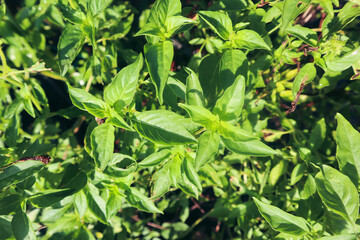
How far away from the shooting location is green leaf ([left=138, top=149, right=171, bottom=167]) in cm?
87

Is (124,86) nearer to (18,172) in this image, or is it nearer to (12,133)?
(18,172)

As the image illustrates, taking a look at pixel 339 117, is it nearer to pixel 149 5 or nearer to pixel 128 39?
pixel 128 39

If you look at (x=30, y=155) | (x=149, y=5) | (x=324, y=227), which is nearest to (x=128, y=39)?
(x=149, y=5)

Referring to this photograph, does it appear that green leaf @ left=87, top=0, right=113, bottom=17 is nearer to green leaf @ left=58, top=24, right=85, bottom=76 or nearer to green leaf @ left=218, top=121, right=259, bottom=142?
green leaf @ left=58, top=24, right=85, bottom=76

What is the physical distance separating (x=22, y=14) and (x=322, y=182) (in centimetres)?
160

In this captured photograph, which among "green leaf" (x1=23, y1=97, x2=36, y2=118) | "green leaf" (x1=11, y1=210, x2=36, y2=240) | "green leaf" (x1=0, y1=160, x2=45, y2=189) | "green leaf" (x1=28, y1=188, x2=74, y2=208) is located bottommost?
"green leaf" (x1=11, y1=210, x2=36, y2=240)

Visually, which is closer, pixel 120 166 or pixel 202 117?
pixel 202 117

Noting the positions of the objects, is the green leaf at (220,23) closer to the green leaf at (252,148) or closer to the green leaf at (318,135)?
the green leaf at (252,148)

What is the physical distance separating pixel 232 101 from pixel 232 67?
16cm

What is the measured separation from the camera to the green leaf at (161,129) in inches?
28.8

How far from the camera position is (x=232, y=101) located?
75 cm

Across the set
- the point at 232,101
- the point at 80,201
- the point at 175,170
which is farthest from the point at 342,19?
the point at 80,201

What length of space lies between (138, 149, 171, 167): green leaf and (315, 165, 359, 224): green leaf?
511 mm

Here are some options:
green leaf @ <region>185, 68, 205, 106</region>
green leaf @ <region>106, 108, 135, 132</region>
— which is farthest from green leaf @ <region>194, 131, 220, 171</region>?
green leaf @ <region>106, 108, 135, 132</region>
